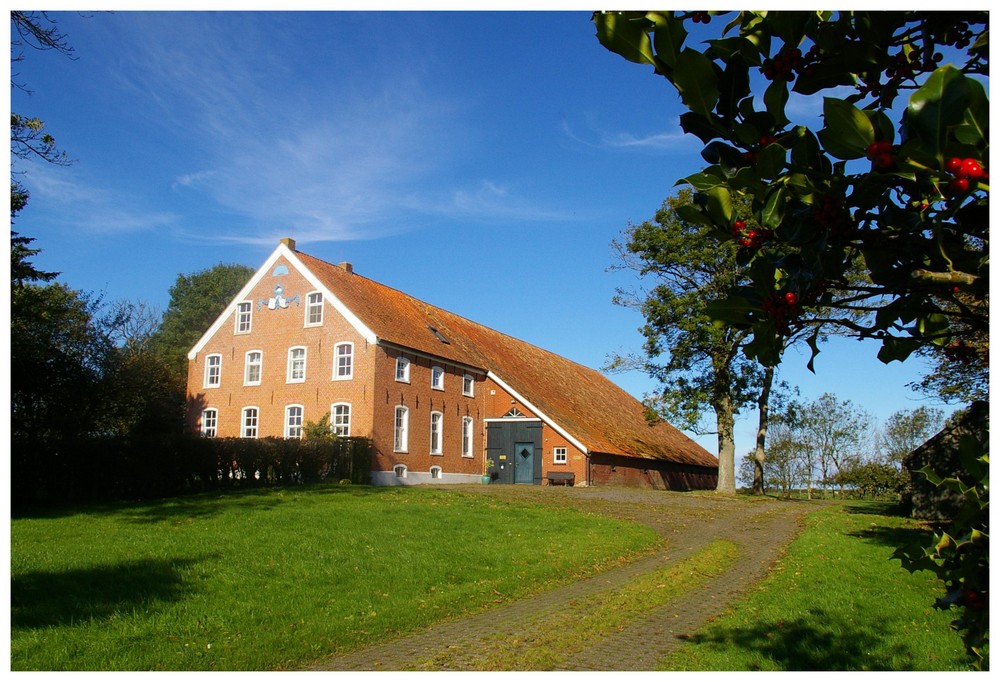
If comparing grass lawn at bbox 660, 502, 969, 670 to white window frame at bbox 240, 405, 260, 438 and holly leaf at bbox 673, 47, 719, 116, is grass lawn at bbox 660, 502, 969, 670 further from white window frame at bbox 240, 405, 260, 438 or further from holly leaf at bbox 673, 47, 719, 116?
white window frame at bbox 240, 405, 260, 438

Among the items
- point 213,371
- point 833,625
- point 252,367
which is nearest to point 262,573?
point 833,625

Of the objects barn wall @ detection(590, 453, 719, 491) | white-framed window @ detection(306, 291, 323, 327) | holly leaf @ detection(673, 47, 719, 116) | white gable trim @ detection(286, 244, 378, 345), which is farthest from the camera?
barn wall @ detection(590, 453, 719, 491)

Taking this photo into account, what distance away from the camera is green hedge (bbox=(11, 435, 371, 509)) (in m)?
20.4

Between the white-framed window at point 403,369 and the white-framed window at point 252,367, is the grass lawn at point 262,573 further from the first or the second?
the white-framed window at point 252,367

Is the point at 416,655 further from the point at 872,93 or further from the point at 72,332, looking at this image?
the point at 72,332

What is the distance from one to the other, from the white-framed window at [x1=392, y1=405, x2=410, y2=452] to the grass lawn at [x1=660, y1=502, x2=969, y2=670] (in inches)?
819

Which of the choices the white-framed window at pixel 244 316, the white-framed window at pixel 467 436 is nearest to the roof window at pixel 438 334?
the white-framed window at pixel 467 436

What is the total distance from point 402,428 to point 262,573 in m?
21.6

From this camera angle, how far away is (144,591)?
9.76 metres

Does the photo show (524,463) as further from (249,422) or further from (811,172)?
(811,172)

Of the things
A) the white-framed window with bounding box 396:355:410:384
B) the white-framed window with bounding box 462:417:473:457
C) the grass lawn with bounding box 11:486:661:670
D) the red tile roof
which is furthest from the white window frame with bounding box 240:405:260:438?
the grass lawn with bounding box 11:486:661:670

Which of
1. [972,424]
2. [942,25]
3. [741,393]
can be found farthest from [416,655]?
[741,393]

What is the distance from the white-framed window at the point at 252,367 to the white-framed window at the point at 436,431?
7.98 m

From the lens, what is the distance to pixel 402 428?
3281 centimetres
